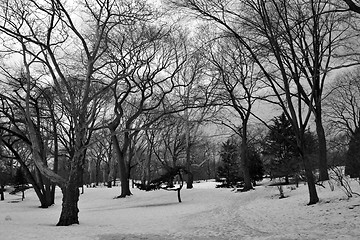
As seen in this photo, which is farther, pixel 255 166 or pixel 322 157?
pixel 255 166

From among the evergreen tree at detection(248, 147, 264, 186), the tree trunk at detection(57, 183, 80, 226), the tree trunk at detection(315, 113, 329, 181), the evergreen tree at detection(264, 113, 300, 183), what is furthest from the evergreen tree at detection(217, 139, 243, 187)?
the tree trunk at detection(57, 183, 80, 226)

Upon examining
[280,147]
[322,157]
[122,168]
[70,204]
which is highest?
[280,147]

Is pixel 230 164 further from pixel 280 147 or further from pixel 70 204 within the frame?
pixel 70 204

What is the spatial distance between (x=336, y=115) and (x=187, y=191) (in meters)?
16.8

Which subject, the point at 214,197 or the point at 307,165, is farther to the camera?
the point at 214,197

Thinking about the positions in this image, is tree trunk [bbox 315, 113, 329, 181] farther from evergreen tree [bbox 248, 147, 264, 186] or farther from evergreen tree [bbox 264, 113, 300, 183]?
evergreen tree [bbox 248, 147, 264, 186]

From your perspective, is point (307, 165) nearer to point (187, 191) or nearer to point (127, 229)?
point (127, 229)

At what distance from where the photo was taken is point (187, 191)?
20188 millimetres

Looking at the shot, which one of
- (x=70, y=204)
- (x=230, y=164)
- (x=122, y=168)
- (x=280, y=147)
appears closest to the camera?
(x=70, y=204)

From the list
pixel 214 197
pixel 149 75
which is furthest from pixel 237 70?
pixel 214 197

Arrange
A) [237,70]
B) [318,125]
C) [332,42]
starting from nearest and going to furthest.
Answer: [332,42] → [318,125] → [237,70]

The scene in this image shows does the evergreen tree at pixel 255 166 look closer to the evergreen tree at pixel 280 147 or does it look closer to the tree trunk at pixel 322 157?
the evergreen tree at pixel 280 147

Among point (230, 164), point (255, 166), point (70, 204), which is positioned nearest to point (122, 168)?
point (70, 204)

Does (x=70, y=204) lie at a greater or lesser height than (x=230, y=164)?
lesser
